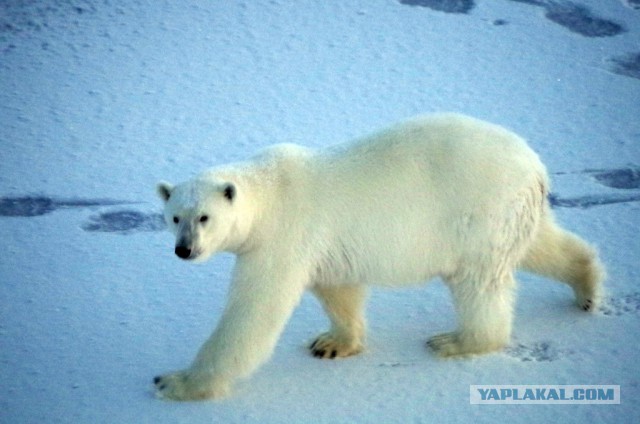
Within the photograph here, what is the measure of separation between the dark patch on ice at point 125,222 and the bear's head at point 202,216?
65.0 inches

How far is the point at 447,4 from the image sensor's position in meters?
8.70

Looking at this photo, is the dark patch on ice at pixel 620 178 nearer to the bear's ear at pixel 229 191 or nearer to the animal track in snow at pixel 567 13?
the animal track in snow at pixel 567 13

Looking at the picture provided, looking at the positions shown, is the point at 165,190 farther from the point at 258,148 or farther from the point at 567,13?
the point at 567,13

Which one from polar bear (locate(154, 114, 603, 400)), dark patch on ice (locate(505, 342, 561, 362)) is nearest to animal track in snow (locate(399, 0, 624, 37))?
polar bear (locate(154, 114, 603, 400))

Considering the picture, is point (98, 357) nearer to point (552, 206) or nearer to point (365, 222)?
point (365, 222)

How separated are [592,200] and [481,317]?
1813 mm

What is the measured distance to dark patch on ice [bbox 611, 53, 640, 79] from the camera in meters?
7.71

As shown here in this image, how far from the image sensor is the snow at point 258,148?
4488 millimetres

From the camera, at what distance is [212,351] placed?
4.38 metres

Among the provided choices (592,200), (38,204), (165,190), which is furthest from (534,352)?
(38,204)

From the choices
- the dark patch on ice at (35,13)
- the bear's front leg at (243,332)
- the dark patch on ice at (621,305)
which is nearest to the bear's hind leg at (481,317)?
the dark patch on ice at (621,305)

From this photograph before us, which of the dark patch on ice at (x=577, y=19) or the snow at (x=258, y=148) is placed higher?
the dark patch on ice at (x=577, y=19)

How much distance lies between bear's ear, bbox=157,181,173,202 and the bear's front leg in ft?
1.49

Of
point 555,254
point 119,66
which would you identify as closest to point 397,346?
point 555,254
